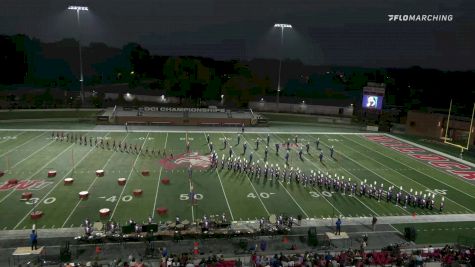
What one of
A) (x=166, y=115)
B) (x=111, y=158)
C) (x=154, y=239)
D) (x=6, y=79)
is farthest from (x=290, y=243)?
(x=6, y=79)

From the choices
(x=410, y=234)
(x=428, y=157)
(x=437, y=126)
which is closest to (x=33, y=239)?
(x=410, y=234)

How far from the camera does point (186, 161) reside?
2977 centimetres

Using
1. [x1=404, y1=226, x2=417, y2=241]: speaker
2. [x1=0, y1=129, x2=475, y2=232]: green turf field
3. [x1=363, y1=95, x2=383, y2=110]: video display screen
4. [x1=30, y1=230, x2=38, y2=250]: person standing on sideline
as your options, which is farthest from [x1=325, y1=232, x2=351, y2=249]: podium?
[x1=363, y1=95, x2=383, y2=110]: video display screen

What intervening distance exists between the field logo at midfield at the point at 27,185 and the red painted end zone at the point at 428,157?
2892 cm

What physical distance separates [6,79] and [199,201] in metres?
62.5

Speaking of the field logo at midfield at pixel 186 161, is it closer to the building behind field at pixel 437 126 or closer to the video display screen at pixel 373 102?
the video display screen at pixel 373 102

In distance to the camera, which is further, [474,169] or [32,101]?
[32,101]

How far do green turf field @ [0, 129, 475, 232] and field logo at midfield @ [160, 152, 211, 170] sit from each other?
15 cm

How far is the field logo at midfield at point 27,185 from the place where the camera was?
22641 millimetres

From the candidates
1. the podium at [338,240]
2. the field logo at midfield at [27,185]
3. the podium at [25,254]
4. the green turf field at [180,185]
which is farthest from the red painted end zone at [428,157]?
the field logo at midfield at [27,185]

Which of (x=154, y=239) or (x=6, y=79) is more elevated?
(x=6, y=79)

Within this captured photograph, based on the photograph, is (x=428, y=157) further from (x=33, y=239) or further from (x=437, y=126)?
(x=33, y=239)

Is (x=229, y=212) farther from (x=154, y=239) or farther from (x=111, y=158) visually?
(x=111, y=158)

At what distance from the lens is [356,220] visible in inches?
782
